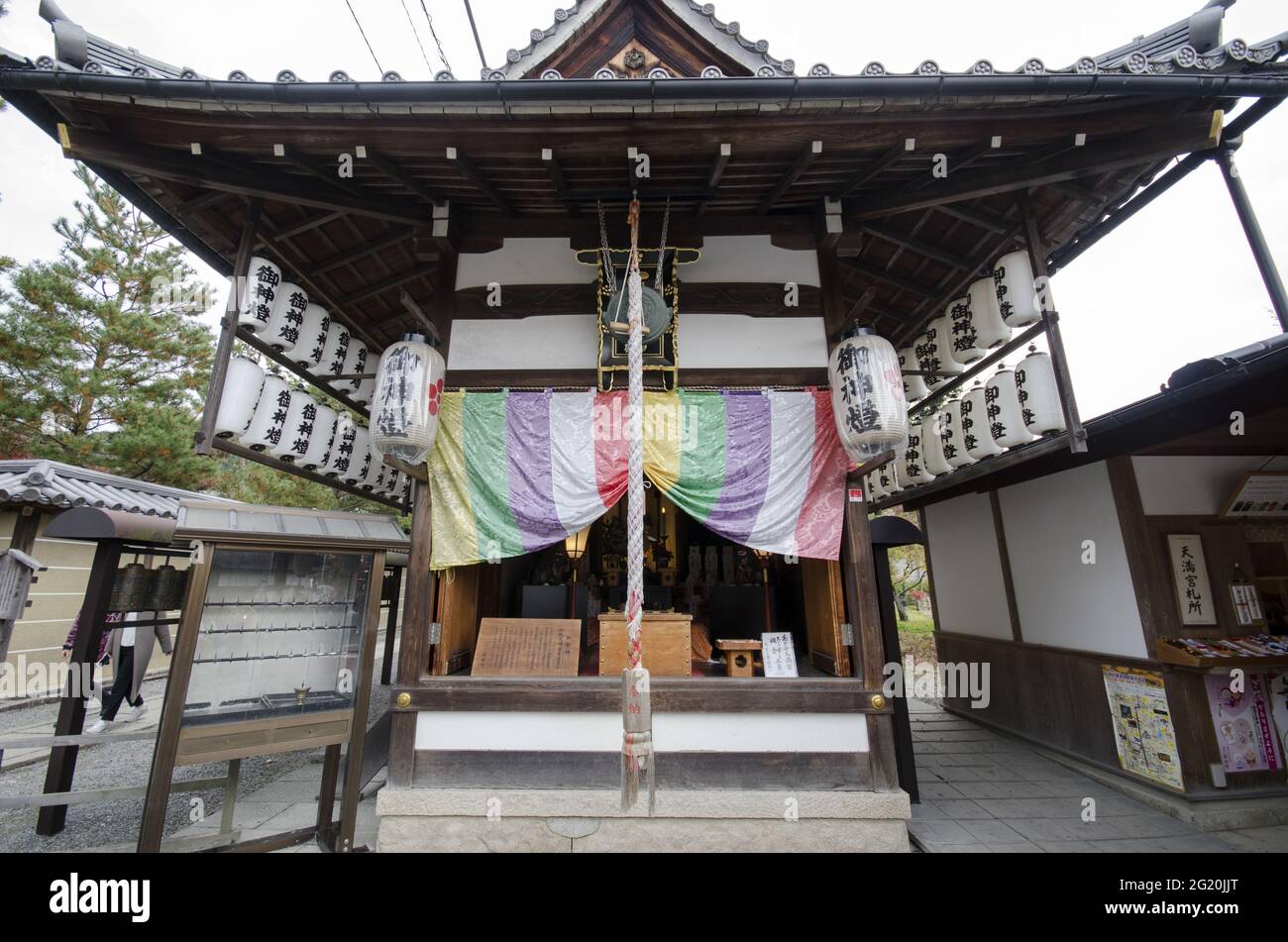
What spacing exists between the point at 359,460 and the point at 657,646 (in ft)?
17.3

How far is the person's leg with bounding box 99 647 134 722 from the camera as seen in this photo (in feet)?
26.2

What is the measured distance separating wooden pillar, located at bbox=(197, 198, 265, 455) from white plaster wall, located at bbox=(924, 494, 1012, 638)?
36.1ft

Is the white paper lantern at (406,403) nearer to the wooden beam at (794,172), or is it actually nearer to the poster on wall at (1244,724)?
the wooden beam at (794,172)

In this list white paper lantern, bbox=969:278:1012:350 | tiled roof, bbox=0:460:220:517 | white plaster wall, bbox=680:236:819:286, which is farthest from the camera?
tiled roof, bbox=0:460:220:517

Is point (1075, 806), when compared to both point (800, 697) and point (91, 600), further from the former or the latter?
point (91, 600)

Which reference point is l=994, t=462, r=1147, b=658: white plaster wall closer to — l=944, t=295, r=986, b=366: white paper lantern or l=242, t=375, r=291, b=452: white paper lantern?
l=944, t=295, r=986, b=366: white paper lantern

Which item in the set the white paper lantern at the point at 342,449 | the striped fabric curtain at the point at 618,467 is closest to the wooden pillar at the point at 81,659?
the white paper lantern at the point at 342,449

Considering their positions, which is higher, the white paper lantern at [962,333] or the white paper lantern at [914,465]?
the white paper lantern at [962,333]

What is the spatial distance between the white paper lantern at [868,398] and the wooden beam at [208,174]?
16.5ft

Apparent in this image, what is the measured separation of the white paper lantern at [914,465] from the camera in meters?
7.61

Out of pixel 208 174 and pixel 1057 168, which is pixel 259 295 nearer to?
pixel 208 174

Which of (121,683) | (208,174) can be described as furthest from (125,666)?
(208,174)

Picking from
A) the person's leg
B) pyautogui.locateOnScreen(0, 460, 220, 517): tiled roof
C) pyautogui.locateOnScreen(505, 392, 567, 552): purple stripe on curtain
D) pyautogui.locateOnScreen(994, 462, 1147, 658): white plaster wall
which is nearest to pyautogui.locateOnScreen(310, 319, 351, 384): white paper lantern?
pyautogui.locateOnScreen(505, 392, 567, 552): purple stripe on curtain

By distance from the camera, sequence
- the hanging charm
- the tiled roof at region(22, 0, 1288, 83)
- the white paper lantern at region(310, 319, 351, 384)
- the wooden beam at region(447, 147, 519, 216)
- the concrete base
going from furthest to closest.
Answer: the white paper lantern at region(310, 319, 351, 384) < the wooden beam at region(447, 147, 519, 216) < the concrete base < the tiled roof at region(22, 0, 1288, 83) < the hanging charm
